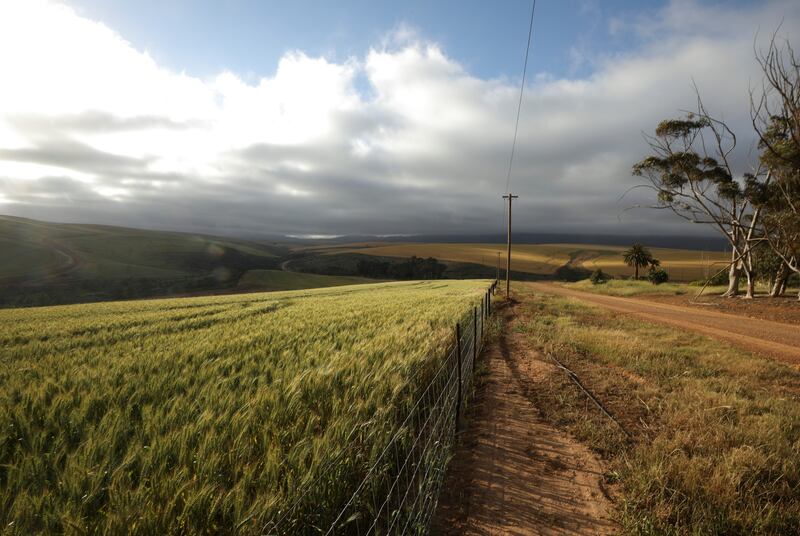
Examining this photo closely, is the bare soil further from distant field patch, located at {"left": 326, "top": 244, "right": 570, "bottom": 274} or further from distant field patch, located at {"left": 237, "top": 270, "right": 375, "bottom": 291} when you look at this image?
distant field patch, located at {"left": 326, "top": 244, "right": 570, "bottom": 274}

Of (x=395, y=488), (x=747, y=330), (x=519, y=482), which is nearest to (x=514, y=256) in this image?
(x=747, y=330)

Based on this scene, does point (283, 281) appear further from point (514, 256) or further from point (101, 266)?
point (514, 256)

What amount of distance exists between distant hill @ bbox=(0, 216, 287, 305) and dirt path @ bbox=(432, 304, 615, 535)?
262 feet

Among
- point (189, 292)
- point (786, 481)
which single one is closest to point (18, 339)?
point (786, 481)

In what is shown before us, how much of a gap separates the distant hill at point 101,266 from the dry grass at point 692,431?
3153 inches

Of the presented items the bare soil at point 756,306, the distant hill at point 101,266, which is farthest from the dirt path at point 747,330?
the distant hill at point 101,266

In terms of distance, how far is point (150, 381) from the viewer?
5078mm

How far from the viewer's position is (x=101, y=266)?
79.9 m

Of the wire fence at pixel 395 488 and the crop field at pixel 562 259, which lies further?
the crop field at pixel 562 259

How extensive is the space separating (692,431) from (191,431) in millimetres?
6598

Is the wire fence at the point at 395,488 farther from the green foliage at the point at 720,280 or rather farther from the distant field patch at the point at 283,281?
the distant field patch at the point at 283,281

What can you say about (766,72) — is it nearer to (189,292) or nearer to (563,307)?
(563,307)

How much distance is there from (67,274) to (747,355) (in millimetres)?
107113

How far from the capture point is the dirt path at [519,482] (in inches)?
131
